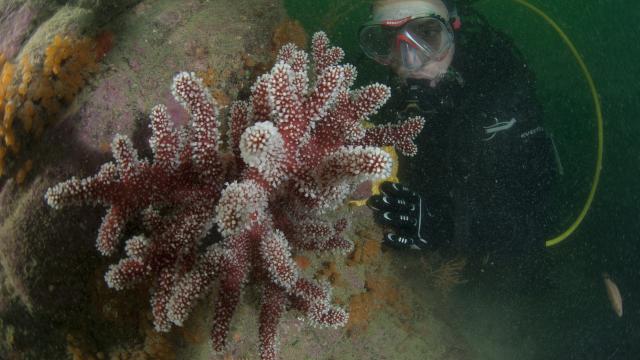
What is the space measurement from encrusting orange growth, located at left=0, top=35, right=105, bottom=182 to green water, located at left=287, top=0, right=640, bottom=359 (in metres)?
Answer: 9.01

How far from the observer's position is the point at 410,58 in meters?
4.02

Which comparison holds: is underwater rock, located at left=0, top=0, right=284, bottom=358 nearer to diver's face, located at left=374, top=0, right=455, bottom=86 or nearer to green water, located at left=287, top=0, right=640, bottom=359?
diver's face, located at left=374, top=0, right=455, bottom=86

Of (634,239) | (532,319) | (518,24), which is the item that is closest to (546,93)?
(518,24)

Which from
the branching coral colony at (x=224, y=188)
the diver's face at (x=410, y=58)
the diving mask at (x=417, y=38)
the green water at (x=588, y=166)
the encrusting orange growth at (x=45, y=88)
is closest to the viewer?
the branching coral colony at (x=224, y=188)

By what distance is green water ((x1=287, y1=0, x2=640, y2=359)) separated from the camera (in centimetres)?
1042

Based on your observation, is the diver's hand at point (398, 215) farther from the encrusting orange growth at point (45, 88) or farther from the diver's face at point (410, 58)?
the encrusting orange growth at point (45, 88)

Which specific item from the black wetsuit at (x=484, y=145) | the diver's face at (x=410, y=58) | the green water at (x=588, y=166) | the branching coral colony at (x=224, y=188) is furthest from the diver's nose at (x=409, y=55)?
the green water at (x=588, y=166)

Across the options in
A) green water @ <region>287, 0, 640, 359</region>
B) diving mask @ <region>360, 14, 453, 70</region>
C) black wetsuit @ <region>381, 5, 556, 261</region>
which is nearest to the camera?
diving mask @ <region>360, 14, 453, 70</region>

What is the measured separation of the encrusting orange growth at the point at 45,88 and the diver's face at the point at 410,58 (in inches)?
109

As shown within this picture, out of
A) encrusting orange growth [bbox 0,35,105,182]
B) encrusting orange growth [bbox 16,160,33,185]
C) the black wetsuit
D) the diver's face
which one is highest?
encrusting orange growth [bbox 0,35,105,182]

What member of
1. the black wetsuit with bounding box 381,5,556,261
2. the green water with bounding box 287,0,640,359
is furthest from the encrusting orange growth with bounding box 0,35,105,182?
the green water with bounding box 287,0,640,359

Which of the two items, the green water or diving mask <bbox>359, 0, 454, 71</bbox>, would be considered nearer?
diving mask <bbox>359, 0, 454, 71</bbox>

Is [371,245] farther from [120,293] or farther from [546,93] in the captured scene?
[546,93]

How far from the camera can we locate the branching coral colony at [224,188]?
1.77 meters
